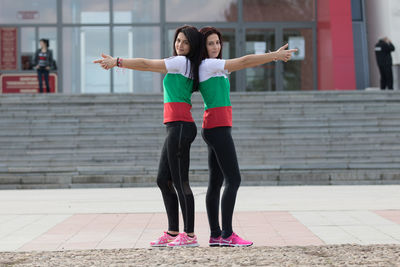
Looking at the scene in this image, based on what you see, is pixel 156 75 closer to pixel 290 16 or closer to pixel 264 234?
pixel 290 16

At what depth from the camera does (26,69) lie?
21562 mm

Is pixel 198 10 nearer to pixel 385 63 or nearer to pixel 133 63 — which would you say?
pixel 385 63

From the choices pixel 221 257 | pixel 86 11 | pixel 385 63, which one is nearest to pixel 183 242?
pixel 221 257

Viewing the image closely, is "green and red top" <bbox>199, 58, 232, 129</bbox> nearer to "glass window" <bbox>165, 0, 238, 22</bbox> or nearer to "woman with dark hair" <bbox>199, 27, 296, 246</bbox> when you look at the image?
"woman with dark hair" <bbox>199, 27, 296, 246</bbox>

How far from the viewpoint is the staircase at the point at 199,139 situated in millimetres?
12211

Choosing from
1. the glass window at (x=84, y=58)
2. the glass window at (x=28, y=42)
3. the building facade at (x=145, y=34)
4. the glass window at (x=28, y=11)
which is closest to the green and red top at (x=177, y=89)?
the building facade at (x=145, y=34)

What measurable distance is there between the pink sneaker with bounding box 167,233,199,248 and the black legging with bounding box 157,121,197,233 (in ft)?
0.22

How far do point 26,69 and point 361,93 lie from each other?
11858 mm

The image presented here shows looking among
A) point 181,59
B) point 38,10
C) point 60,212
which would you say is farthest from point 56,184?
point 38,10

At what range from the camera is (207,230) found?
634 centimetres

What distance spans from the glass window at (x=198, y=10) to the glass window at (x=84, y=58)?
8.08 ft

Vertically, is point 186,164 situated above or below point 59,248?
above

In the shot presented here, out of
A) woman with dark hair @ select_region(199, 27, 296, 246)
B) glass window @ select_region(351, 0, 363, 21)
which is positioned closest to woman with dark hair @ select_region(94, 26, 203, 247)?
woman with dark hair @ select_region(199, 27, 296, 246)

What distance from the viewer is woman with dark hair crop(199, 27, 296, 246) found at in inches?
202
